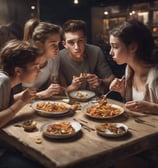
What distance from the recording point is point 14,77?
1978 millimetres

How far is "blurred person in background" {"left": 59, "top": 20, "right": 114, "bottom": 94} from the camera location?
9.09 ft

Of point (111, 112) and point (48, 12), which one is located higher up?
point (48, 12)

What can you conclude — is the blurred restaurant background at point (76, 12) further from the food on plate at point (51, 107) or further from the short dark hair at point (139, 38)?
the food on plate at point (51, 107)

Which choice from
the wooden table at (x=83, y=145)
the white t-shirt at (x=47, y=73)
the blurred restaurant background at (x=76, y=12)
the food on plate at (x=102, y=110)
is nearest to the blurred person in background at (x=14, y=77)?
the wooden table at (x=83, y=145)

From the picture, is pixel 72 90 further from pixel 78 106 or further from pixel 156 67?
pixel 156 67

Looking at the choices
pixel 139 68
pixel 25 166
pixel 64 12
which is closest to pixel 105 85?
pixel 139 68

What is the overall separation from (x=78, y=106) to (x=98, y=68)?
0.95 meters

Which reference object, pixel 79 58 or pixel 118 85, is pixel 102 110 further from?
pixel 79 58

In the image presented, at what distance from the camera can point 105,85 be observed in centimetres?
281

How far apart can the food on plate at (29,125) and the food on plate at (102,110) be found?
39cm

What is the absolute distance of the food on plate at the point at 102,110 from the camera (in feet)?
6.24

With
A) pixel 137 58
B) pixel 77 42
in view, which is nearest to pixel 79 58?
pixel 77 42

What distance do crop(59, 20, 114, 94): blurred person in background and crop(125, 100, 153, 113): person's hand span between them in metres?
0.83

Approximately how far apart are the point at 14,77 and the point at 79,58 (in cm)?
108
